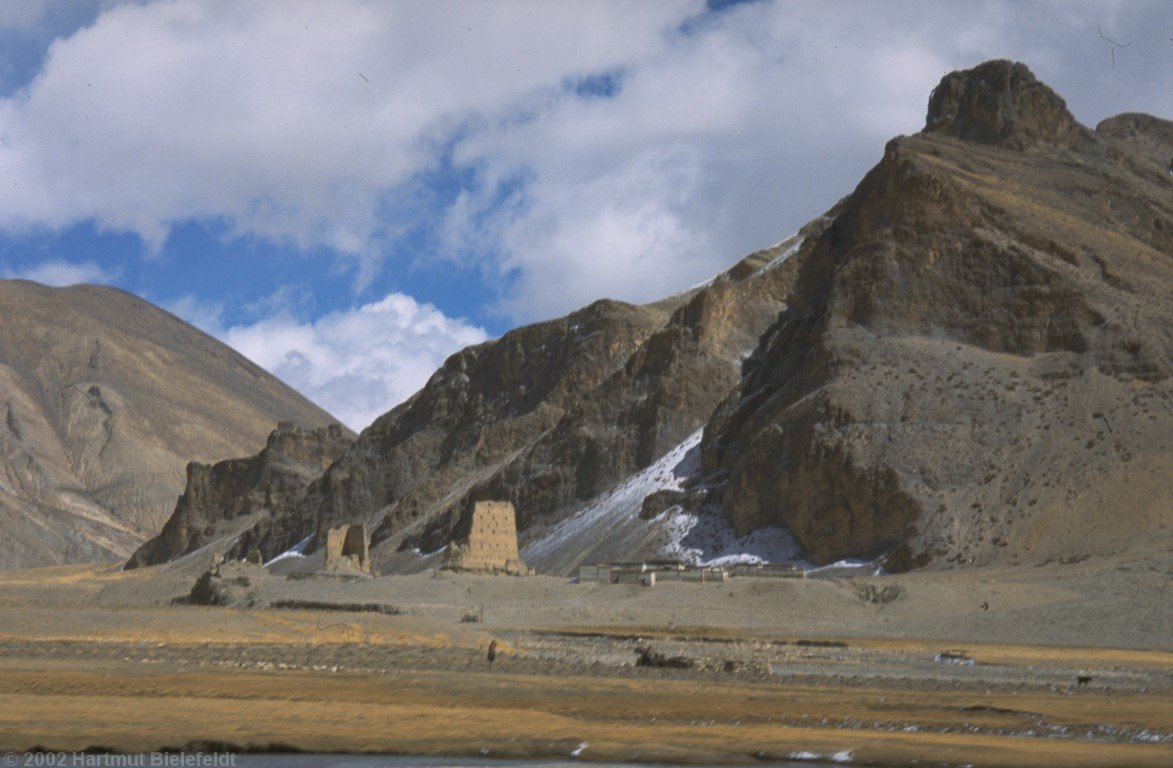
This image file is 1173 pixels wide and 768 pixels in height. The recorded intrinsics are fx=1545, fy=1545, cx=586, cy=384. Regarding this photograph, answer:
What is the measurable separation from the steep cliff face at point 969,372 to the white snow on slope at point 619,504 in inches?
125

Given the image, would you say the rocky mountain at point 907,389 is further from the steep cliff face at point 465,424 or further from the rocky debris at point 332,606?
the rocky debris at point 332,606

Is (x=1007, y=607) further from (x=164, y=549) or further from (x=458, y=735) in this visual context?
(x=164, y=549)

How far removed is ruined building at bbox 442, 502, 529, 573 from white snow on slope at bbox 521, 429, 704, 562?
14.5 meters

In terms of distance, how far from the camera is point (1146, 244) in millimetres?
85938

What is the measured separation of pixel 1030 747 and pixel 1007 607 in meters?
30.2

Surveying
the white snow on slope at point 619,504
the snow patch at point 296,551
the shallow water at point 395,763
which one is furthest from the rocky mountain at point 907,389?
the shallow water at point 395,763

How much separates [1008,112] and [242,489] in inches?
3404

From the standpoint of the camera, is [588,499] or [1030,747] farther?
[588,499]

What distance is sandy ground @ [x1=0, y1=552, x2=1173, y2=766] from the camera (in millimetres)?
17641

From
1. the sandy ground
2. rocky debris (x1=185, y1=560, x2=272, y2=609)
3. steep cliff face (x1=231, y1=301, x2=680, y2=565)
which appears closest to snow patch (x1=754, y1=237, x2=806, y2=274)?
steep cliff face (x1=231, y1=301, x2=680, y2=565)

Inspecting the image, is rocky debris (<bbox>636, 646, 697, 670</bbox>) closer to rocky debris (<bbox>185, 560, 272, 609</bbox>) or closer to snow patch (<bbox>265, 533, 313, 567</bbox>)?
rocky debris (<bbox>185, 560, 272, 609</bbox>)

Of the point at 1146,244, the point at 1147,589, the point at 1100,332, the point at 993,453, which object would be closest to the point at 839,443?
the point at 993,453

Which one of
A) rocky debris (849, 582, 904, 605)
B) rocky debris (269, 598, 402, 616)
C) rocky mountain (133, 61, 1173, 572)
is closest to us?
rocky debris (269, 598, 402, 616)

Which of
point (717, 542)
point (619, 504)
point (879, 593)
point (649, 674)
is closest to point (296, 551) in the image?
point (619, 504)
